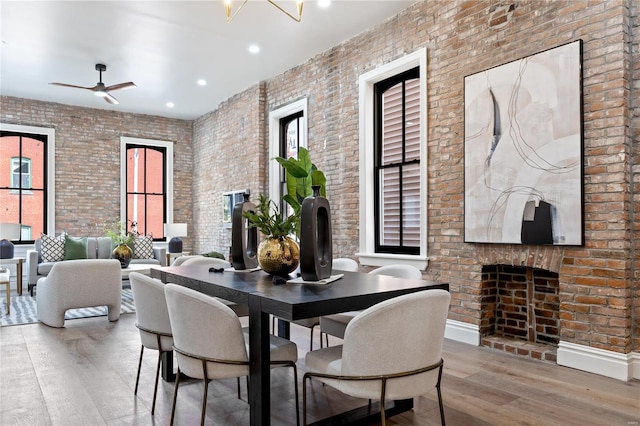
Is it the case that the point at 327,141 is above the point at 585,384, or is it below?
above

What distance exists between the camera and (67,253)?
7285mm

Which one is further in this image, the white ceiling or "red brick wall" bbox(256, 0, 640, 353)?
the white ceiling

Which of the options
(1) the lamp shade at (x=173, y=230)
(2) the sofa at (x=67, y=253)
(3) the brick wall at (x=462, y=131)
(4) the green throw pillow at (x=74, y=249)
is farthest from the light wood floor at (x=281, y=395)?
(1) the lamp shade at (x=173, y=230)

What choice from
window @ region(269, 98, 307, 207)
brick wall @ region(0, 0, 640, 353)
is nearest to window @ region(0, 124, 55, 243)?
brick wall @ region(0, 0, 640, 353)

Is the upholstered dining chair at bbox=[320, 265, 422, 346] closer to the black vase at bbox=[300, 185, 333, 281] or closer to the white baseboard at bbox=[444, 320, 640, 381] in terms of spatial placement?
the black vase at bbox=[300, 185, 333, 281]

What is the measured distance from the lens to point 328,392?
2859 mm

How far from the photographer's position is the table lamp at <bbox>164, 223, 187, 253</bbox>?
8688mm

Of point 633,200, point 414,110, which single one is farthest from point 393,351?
A: point 414,110

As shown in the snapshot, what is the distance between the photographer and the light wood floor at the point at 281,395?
8.14 ft

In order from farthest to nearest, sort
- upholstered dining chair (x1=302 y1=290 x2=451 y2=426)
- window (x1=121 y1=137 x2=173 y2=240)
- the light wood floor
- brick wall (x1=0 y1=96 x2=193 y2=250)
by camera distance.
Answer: window (x1=121 y1=137 x2=173 y2=240) → brick wall (x1=0 y1=96 x2=193 y2=250) → the light wood floor → upholstered dining chair (x1=302 y1=290 x2=451 y2=426)

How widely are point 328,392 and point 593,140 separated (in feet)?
8.72

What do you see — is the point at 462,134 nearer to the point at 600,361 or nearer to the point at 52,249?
the point at 600,361

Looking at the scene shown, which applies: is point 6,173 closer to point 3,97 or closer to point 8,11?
point 3,97

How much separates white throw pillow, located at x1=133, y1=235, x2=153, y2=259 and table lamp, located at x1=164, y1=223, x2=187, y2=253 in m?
0.44
